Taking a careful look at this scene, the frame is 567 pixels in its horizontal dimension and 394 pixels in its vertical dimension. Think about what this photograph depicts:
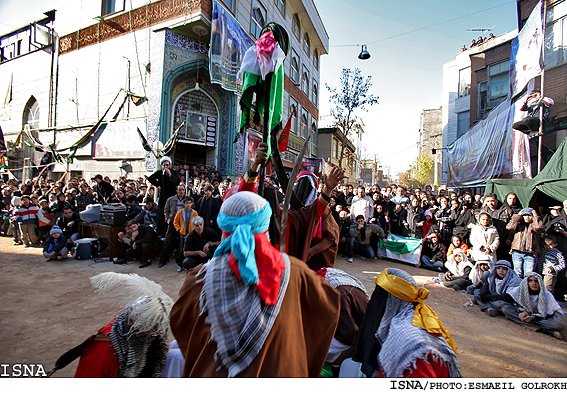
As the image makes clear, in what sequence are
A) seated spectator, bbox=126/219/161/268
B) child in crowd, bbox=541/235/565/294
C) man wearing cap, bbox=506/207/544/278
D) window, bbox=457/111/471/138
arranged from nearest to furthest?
1. child in crowd, bbox=541/235/565/294
2. man wearing cap, bbox=506/207/544/278
3. seated spectator, bbox=126/219/161/268
4. window, bbox=457/111/471/138

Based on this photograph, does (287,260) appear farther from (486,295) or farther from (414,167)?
(414,167)

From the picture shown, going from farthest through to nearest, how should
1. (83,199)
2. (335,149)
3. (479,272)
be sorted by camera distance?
(335,149) → (83,199) → (479,272)

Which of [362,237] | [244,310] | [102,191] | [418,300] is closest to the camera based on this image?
[244,310]

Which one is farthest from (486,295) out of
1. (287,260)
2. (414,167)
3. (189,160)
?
(414,167)

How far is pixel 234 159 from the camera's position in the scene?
12219 mm

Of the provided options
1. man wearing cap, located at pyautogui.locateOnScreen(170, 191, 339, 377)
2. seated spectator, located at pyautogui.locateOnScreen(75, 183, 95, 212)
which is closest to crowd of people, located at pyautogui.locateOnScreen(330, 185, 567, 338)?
man wearing cap, located at pyautogui.locateOnScreen(170, 191, 339, 377)

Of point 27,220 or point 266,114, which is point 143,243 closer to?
point 27,220

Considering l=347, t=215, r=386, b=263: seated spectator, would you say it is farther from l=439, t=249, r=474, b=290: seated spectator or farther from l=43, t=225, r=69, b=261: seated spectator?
l=43, t=225, r=69, b=261: seated spectator

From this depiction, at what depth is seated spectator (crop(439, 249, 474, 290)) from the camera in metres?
5.12

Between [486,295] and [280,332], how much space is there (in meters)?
4.50

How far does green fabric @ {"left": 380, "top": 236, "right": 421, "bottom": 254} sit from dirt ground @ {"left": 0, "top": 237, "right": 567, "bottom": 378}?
4.83ft

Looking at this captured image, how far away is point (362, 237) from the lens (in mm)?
7152

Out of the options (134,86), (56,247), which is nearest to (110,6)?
(134,86)

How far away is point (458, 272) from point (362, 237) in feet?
7.44
